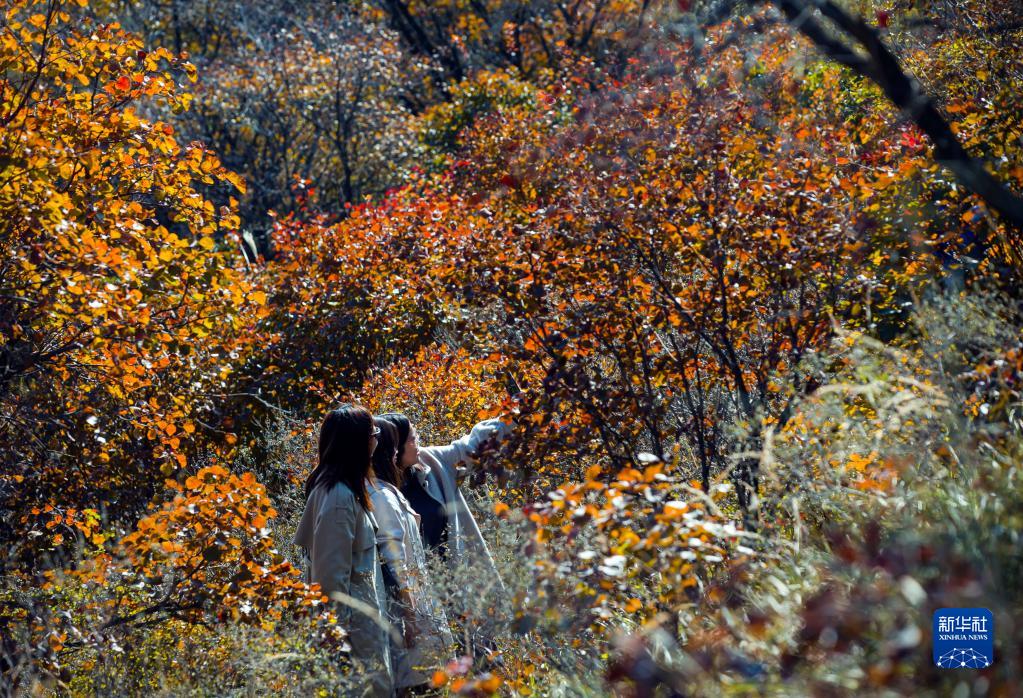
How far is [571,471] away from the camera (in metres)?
5.07

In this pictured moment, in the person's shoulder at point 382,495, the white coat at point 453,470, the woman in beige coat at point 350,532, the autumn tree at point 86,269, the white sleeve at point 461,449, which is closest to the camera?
the woman in beige coat at point 350,532

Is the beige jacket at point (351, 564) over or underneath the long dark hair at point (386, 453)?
underneath

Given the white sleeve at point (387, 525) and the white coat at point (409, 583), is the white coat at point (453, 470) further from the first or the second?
the white sleeve at point (387, 525)

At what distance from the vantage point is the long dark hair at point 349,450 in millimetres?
4371

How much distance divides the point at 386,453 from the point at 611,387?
3.33 ft

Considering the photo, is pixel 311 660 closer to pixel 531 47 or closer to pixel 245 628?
pixel 245 628

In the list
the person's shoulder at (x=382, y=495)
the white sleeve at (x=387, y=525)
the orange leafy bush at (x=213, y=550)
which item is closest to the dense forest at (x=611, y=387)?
the orange leafy bush at (x=213, y=550)

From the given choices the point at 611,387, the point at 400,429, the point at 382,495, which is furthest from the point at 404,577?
the point at 611,387

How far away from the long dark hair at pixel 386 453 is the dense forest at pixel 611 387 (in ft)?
1.30

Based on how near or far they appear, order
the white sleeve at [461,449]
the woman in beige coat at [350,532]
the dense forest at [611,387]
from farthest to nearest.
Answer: the white sleeve at [461,449], the woman in beige coat at [350,532], the dense forest at [611,387]

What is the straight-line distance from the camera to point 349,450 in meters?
4.39

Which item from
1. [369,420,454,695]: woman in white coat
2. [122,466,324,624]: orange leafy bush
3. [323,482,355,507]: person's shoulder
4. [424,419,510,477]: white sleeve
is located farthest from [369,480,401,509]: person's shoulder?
[424,419,510,477]: white sleeve

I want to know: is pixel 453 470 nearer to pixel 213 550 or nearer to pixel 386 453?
pixel 386 453

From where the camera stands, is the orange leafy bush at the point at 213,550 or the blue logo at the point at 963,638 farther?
the orange leafy bush at the point at 213,550
